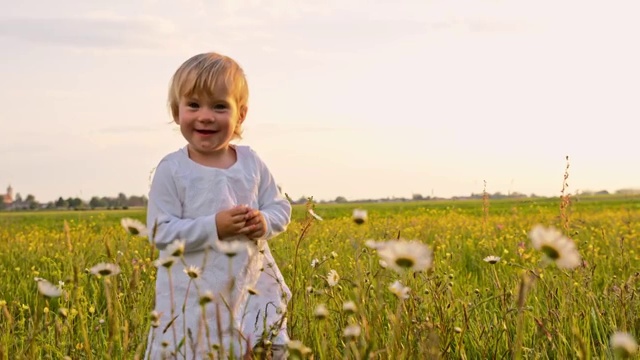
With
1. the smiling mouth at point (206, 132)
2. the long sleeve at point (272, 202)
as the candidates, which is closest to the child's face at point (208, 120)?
the smiling mouth at point (206, 132)

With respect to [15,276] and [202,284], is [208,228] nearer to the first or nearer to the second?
[202,284]

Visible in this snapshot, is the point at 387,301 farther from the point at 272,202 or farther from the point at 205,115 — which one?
the point at 205,115

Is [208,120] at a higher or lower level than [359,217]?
higher

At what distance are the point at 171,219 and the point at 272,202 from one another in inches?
18.7

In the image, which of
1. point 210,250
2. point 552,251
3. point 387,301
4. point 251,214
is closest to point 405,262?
point 552,251

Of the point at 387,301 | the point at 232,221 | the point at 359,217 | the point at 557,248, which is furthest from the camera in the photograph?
the point at 387,301

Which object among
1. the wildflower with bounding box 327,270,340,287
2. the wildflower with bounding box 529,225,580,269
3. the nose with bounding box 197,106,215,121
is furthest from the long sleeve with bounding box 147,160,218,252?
the wildflower with bounding box 529,225,580,269

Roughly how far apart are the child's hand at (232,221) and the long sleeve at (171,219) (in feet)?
0.09

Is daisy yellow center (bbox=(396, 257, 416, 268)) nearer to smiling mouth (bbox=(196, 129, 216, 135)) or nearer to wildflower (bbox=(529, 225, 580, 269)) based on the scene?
wildflower (bbox=(529, 225, 580, 269))

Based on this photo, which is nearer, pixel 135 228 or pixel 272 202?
pixel 135 228

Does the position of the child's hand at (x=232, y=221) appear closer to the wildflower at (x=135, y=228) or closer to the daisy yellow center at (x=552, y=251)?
the wildflower at (x=135, y=228)

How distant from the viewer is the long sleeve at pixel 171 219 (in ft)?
9.17

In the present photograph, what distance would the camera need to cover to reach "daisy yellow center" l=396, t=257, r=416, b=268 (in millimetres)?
1488

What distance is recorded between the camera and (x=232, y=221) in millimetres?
2754
